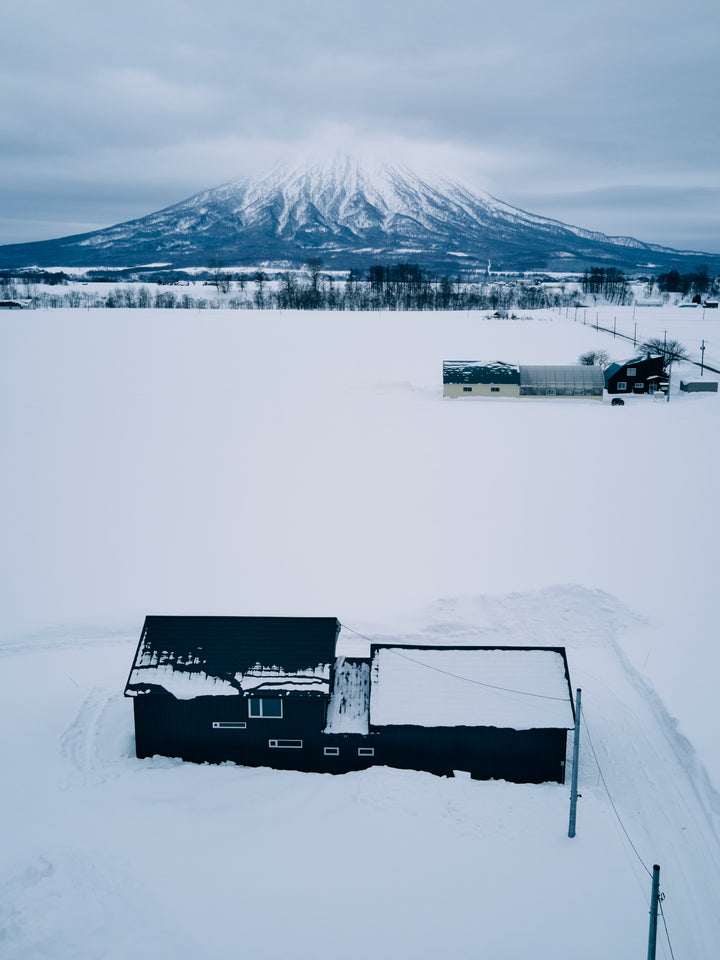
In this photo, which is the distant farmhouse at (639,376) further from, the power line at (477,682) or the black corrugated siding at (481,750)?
the black corrugated siding at (481,750)

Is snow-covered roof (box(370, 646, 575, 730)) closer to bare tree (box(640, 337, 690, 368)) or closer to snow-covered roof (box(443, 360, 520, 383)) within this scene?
snow-covered roof (box(443, 360, 520, 383))

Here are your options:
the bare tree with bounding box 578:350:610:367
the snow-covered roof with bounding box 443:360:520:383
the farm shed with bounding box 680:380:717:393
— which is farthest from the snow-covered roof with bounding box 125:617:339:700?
the bare tree with bounding box 578:350:610:367

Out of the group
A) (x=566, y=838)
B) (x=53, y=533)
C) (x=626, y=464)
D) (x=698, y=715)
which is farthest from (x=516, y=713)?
Answer: (x=626, y=464)

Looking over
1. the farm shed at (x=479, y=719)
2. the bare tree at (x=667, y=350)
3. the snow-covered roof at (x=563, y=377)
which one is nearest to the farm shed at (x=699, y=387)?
the bare tree at (x=667, y=350)

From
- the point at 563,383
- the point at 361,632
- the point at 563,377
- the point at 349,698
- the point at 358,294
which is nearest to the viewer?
the point at 349,698

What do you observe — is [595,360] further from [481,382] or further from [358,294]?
[358,294]

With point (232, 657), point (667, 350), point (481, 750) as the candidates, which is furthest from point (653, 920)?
point (667, 350)

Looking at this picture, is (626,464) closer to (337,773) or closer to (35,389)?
(337,773)
